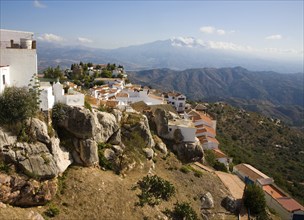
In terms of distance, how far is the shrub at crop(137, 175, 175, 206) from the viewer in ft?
72.8

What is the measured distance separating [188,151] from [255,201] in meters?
8.47

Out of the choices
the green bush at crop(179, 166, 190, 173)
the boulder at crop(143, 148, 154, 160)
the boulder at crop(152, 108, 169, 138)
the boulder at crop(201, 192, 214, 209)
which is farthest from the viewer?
the boulder at crop(152, 108, 169, 138)

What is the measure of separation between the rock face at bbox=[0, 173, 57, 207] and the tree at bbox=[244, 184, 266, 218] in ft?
60.2

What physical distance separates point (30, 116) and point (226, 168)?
84.0 ft

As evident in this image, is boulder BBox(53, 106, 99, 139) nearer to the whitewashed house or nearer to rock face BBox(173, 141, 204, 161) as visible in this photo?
rock face BBox(173, 141, 204, 161)

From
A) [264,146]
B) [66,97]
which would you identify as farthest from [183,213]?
[264,146]

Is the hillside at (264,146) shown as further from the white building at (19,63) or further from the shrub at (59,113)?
the white building at (19,63)

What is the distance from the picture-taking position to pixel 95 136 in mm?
22938

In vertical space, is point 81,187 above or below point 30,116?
below

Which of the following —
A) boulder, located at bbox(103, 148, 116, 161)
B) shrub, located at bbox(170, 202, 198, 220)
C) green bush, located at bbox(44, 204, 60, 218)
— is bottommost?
shrub, located at bbox(170, 202, 198, 220)

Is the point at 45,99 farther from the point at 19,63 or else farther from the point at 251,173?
the point at 251,173

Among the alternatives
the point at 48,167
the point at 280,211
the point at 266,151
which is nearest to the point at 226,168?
the point at 280,211

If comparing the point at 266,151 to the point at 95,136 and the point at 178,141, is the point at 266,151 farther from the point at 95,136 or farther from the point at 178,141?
the point at 95,136

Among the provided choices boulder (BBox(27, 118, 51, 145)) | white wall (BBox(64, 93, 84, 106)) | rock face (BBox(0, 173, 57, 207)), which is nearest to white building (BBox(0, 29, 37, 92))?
white wall (BBox(64, 93, 84, 106))
